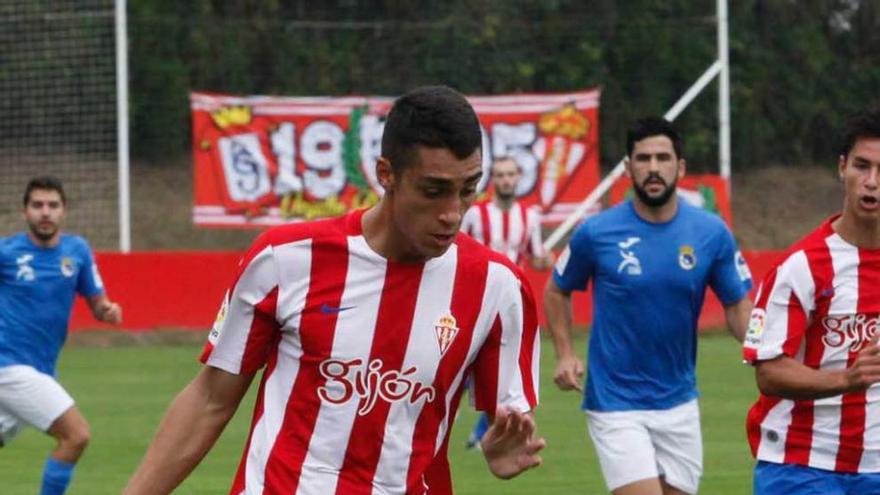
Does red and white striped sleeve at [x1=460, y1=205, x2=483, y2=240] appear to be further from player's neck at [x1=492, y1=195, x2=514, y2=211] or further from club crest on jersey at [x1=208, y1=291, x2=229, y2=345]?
club crest on jersey at [x1=208, y1=291, x2=229, y2=345]

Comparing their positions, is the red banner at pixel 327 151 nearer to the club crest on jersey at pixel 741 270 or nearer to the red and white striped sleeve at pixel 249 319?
the club crest on jersey at pixel 741 270

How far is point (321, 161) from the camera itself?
2191 centimetres

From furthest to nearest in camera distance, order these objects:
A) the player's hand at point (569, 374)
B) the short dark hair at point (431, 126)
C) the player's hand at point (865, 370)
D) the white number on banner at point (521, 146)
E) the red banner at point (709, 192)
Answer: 1. the white number on banner at point (521, 146)
2. the red banner at point (709, 192)
3. the player's hand at point (569, 374)
4. the player's hand at point (865, 370)
5. the short dark hair at point (431, 126)

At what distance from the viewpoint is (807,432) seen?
6.04 meters

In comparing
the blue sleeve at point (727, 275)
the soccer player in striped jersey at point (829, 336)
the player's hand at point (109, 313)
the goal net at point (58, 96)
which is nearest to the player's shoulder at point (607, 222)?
the blue sleeve at point (727, 275)

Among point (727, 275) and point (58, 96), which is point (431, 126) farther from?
point (58, 96)

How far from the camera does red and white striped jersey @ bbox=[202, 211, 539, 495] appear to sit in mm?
4578

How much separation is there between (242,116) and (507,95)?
339 centimetres

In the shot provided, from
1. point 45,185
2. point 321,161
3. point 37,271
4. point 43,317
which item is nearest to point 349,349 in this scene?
point 43,317

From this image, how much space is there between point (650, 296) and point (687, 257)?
10.4 inches

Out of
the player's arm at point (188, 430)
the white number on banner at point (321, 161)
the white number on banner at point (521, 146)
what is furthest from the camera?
the white number on banner at point (521, 146)

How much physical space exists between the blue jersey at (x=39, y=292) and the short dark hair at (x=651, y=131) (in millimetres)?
4019

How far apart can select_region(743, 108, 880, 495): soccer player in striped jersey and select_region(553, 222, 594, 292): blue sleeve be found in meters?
2.55

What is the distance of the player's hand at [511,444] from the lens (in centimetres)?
434
